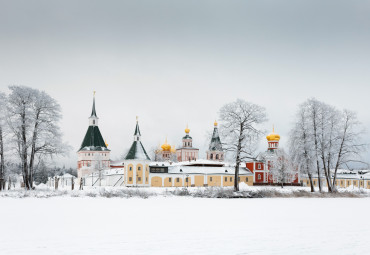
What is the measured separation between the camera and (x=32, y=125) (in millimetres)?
33188

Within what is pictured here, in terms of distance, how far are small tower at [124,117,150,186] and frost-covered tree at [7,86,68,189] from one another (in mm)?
31283

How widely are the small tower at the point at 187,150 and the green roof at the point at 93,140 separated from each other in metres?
27.6

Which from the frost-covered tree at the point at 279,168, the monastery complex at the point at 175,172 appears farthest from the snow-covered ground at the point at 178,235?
the frost-covered tree at the point at 279,168

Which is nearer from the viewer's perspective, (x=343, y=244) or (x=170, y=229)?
(x=343, y=244)

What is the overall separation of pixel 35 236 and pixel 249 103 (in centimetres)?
3055

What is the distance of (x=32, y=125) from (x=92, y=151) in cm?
6670

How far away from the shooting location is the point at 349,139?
3659 centimetres

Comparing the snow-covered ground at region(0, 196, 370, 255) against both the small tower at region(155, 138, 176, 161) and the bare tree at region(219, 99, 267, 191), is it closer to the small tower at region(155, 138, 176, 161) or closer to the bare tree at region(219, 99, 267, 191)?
the bare tree at region(219, 99, 267, 191)

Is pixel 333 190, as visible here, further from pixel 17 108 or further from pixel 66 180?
pixel 66 180

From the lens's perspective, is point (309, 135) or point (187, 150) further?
point (187, 150)

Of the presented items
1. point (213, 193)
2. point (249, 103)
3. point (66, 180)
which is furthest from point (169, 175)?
point (66, 180)

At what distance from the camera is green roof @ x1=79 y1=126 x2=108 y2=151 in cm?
9969

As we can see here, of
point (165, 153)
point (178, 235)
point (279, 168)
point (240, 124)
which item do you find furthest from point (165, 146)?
point (178, 235)

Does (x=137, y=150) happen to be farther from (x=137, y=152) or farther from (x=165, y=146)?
(x=165, y=146)
